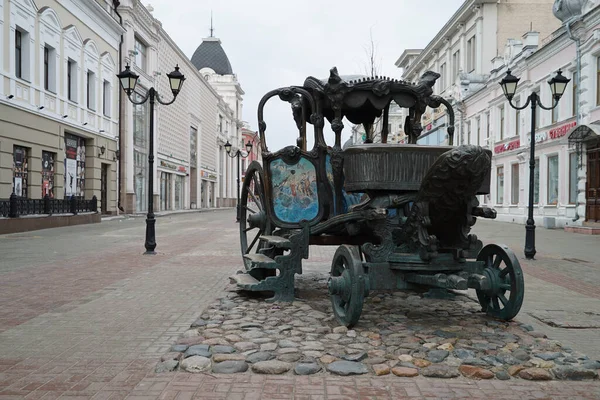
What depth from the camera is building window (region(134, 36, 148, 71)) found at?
35281 mm

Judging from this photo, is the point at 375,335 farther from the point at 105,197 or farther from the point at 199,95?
the point at 199,95

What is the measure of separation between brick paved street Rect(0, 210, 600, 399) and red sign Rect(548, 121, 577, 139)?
12.0m

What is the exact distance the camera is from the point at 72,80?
2438cm

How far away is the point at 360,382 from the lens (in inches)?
151

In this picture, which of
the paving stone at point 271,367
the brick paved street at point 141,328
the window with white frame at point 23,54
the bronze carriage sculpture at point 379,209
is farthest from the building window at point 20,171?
the paving stone at point 271,367

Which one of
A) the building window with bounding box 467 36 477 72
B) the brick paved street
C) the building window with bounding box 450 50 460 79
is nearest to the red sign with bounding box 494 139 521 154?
the building window with bounding box 467 36 477 72

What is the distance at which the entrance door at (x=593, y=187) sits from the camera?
20203 millimetres

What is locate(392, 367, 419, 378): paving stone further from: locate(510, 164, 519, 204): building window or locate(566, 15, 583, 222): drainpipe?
locate(510, 164, 519, 204): building window

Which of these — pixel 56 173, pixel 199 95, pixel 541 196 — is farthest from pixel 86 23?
pixel 199 95

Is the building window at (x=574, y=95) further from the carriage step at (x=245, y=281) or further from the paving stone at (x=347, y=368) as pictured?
the paving stone at (x=347, y=368)

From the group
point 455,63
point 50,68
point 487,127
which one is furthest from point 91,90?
point 455,63

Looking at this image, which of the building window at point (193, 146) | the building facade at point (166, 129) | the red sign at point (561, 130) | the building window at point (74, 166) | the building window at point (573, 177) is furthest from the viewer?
the building window at point (193, 146)

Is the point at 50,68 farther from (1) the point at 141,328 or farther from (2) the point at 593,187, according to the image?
(2) the point at 593,187

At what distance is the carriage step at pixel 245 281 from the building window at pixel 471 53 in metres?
34.7
